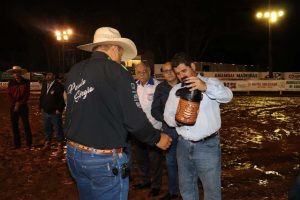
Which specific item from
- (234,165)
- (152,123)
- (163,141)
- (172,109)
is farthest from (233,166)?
(163,141)

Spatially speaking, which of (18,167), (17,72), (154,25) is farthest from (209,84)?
(154,25)

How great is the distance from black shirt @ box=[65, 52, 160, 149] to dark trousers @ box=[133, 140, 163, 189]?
328 centimetres

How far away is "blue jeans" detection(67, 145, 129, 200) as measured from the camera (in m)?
3.35

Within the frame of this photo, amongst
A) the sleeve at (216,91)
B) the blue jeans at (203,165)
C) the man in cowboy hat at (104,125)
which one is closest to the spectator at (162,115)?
the blue jeans at (203,165)

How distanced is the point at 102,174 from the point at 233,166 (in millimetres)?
5377

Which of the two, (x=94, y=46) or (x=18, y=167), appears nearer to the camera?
(x=94, y=46)

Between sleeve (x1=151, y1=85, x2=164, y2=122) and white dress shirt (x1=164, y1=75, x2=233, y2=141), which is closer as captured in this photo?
white dress shirt (x1=164, y1=75, x2=233, y2=141)

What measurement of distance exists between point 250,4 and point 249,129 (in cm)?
4163

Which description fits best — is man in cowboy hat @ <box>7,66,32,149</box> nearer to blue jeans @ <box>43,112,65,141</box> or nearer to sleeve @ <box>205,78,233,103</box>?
blue jeans @ <box>43,112,65,141</box>

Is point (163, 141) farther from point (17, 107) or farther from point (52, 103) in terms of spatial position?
point (17, 107)

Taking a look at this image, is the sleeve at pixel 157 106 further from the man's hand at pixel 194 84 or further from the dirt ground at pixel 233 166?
the man's hand at pixel 194 84

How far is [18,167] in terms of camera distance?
864 centimetres

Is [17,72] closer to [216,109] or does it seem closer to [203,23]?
[216,109]

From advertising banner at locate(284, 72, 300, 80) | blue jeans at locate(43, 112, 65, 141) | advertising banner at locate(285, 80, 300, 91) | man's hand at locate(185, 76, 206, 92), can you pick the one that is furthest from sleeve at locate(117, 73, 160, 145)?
advertising banner at locate(284, 72, 300, 80)
